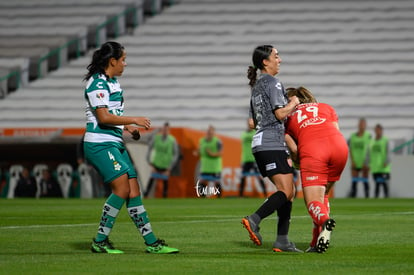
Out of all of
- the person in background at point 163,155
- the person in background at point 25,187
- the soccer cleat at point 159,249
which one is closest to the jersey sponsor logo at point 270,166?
Result: the soccer cleat at point 159,249

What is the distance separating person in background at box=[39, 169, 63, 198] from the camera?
2611 centimetres

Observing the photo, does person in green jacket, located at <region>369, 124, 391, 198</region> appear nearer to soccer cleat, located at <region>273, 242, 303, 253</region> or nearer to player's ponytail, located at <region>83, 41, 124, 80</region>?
soccer cleat, located at <region>273, 242, 303, 253</region>

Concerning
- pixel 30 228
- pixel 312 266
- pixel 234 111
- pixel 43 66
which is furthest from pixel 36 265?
pixel 43 66

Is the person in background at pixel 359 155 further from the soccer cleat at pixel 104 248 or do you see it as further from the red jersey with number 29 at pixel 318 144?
the soccer cleat at pixel 104 248

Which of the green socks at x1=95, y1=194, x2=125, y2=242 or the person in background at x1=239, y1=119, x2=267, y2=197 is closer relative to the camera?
the green socks at x1=95, y1=194, x2=125, y2=242

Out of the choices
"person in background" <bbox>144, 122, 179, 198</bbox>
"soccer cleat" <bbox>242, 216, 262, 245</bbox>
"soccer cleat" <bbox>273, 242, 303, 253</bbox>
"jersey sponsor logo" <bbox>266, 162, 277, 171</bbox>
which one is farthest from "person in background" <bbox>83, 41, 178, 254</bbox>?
"person in background" <bbox>144, 122, 179, 198</bbox>

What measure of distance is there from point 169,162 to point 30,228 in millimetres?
12294

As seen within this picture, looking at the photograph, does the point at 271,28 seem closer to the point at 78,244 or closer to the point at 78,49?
the point at 78,49

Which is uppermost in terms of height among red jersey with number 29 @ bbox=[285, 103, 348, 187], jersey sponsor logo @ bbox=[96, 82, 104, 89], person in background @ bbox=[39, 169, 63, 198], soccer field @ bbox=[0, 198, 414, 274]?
jersey sponsor logo @ bbox=[96, 82, 104, 89]

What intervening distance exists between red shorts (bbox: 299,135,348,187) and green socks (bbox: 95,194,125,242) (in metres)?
1.65

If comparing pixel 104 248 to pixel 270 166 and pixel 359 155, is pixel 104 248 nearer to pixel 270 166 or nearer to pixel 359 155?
pixel 270 166

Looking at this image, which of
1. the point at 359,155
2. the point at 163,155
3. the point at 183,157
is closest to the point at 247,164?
the point at 183,157

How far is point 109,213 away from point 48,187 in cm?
1774

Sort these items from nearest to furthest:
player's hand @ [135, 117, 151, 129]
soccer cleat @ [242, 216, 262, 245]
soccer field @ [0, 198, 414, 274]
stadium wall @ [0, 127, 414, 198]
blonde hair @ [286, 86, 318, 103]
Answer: soccer field @ [0, 198, 414, 274]
player's hand @ [135, 117, 151, 129]
soccer cleat @ [242, 216, 262, 245]
blonde hair @ [286, 86, 318, 103]
stadium wall @ [0, 127, 414, 198]
